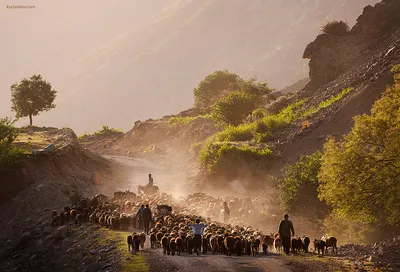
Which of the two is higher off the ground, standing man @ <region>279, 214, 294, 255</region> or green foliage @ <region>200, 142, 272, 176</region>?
green foliage @ <region>200, 142, 272, 176</region>

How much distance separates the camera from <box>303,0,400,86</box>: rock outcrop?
57531 millimetres

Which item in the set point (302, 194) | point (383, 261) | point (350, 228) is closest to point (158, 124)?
point (302, 194)

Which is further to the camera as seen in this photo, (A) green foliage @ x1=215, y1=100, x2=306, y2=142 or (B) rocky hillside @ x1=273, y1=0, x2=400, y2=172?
(A) green foliage @ x1=215, y1=100, x2=306, y2=142

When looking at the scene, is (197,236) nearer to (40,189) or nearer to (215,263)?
(215,263)

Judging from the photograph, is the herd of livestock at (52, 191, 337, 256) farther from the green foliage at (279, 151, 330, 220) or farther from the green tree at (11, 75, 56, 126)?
the green tree at (11, 75, 56, 126)

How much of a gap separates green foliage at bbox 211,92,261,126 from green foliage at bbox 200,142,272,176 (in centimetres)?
1580

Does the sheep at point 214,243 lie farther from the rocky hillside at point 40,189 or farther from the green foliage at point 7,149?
the green foliage at point 7,149

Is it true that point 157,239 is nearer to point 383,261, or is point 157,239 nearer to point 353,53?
point 383,261

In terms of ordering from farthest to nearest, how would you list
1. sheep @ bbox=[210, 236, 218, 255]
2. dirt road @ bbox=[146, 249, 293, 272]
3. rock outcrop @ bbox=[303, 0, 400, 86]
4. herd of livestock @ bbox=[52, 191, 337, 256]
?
rock outcrop @ bbox=[303, 0, 400, 86]
sheep @ bbox=[210, 236, 218, 255]
herd of livestock @ bbox=[52, 191, 337, 256]
dirt road @ bbox=[146, 249, 293, 272]

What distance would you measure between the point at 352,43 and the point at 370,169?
42.5m

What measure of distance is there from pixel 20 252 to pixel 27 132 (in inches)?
1469

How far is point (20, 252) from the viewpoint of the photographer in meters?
30.9

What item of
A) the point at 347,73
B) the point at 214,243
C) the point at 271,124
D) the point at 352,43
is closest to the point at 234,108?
the point at 271,124

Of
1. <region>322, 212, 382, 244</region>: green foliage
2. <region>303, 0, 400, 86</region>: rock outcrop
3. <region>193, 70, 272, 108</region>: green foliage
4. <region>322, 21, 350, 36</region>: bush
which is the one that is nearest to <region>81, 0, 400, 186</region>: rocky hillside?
<region>303, 0, 400, 86</region>: rock outcrop
